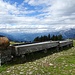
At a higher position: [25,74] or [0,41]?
[0,41]

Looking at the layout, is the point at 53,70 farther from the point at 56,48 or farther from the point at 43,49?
the point at 56,48

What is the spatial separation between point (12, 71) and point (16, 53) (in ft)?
20.3

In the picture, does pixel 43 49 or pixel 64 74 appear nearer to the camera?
pixel 64 74

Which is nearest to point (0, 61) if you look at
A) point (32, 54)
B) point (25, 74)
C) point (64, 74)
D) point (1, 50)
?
point (1, 50)

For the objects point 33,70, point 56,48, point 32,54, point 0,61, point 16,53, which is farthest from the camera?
point 56,48

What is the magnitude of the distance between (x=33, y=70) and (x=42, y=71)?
0.91 metres

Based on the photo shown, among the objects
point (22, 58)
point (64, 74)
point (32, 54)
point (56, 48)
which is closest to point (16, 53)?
point (22, 58)

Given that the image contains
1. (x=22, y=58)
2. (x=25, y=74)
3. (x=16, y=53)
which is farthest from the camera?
(x=22, y=58)

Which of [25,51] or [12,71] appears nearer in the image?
[12,71]

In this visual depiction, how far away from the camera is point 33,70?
1762cm

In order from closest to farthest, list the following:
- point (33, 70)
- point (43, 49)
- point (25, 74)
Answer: point (25, 74)
point (33, 70)
point (43, 49)

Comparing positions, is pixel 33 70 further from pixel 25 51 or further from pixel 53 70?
pixel 25 51

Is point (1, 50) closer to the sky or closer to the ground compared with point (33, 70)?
closer to the sky

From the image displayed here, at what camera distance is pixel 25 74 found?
1644cm
